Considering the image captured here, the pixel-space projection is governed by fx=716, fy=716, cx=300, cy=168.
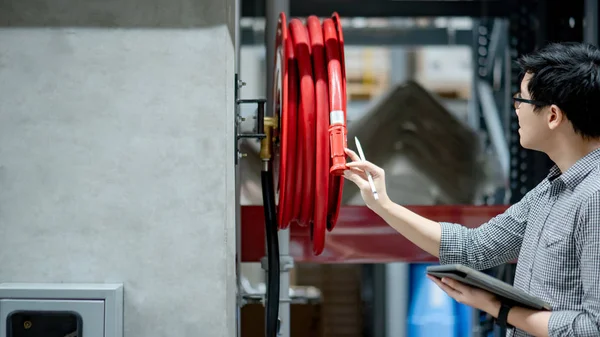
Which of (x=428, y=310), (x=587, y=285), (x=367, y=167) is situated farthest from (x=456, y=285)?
(x=428, y=310)

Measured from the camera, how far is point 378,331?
424 centimetres

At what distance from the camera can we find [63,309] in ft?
5.77

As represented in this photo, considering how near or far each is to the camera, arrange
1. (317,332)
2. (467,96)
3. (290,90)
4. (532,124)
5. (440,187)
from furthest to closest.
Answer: (467,96)
(440,187)
(317,332)
(290,90)
(532,124)

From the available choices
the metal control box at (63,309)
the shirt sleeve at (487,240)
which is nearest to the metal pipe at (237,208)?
the metal control box at (63,309)

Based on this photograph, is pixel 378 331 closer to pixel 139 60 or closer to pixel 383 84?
pixel 139 60

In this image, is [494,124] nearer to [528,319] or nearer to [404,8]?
[404,8]

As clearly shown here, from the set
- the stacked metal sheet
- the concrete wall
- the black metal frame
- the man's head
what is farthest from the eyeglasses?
the black metal frame

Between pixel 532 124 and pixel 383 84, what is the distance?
5.37m

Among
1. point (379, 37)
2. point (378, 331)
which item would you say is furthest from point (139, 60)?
point (379, 37)

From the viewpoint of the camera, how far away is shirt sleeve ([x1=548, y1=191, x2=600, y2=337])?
147 cm

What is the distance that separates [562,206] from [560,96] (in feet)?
0.82

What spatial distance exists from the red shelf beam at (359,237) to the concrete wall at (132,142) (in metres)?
0.76

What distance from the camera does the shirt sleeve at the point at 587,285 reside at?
1.47 meters

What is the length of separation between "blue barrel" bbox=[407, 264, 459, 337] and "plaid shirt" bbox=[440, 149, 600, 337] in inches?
61.8
